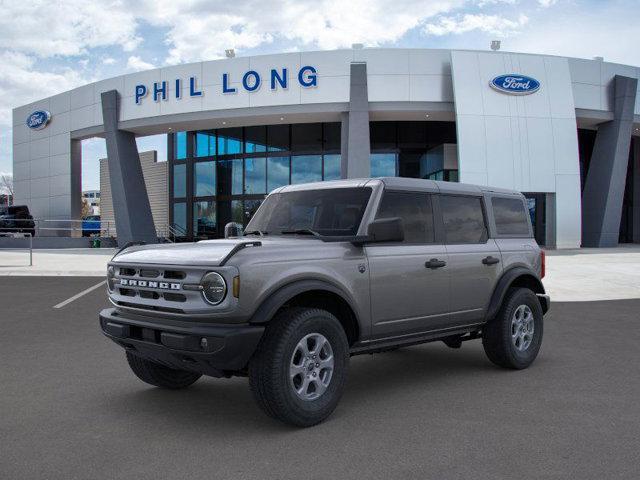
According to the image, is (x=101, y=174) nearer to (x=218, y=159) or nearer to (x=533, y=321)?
(x=218, y=159)

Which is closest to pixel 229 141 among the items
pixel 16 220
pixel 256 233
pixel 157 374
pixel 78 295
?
pixel 16 220

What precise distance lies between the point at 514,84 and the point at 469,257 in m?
22.7

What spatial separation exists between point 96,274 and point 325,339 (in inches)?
549

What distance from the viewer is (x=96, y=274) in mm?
16703

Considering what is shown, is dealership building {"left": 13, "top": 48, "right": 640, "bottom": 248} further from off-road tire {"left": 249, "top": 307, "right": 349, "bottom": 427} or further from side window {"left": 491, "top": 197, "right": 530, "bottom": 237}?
off-road tire {"left": 249, "top": 307, "right": 349, "bottom": 427}

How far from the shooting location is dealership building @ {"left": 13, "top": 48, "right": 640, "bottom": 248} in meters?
25.5

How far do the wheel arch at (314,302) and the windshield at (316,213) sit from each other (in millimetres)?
658

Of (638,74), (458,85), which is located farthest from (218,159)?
(638,74)

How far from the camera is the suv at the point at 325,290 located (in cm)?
404

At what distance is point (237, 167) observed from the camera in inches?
1324

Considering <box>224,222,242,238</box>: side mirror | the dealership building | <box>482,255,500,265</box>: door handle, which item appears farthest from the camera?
the dealership building

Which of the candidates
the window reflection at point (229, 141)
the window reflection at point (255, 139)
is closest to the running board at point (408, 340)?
the window reflection at point (255, 139)

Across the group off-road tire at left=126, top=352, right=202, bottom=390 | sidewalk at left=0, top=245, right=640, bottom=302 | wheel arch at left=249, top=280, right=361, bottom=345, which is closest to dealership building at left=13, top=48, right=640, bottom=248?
sidewalk at left=0, top=245, right=640, bottom=302

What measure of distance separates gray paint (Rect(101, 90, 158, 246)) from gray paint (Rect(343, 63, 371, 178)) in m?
11.8
